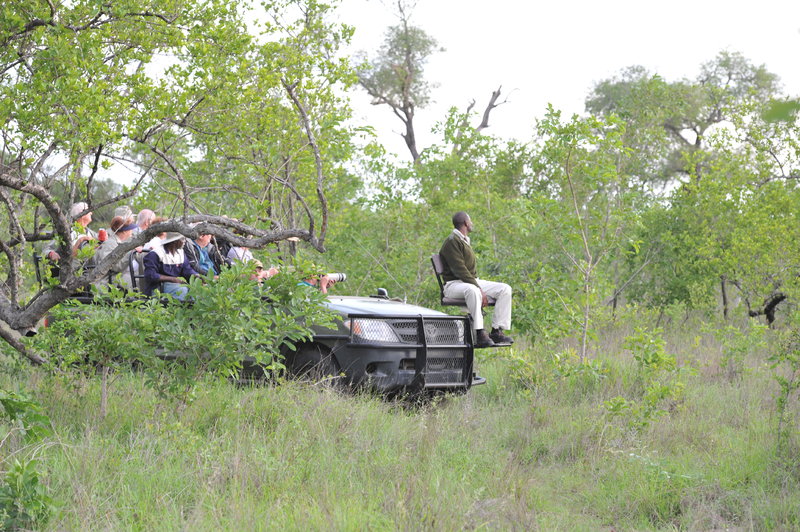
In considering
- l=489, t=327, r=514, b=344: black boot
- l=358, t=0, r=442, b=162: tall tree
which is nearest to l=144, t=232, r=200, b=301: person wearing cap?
l=489, t=327, r=514, b=344: black boot

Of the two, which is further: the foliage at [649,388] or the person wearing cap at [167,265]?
the person wearing cap at [167,265]

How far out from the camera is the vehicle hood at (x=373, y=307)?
25.7 feet

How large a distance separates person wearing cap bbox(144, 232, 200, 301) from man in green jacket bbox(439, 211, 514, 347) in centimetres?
258

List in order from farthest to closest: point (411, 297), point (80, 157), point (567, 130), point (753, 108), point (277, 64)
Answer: point (753, 108), point (411, 297), point (277, 64), point (567, 130), point (80, 157)

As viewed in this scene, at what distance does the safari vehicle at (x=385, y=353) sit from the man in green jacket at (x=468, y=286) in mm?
814

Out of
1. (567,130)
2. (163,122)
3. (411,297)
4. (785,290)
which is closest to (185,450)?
(163,122)

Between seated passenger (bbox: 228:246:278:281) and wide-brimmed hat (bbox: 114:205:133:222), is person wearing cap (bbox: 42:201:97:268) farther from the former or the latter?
seated passenger (bbox: 228:246:278:281)

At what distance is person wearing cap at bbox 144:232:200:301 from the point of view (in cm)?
819

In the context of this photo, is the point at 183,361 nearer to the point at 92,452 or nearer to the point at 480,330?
the point at 92,452

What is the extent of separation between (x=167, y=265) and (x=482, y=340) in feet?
9.67

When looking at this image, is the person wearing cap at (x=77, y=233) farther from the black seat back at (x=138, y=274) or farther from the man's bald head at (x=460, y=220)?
the man's bald head at (x=460, y=220)

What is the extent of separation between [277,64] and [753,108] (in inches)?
324

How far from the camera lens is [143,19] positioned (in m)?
7.77

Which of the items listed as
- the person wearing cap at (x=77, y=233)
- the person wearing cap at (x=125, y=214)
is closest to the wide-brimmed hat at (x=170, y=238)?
the person wearing cap at (x=125, y=214)
